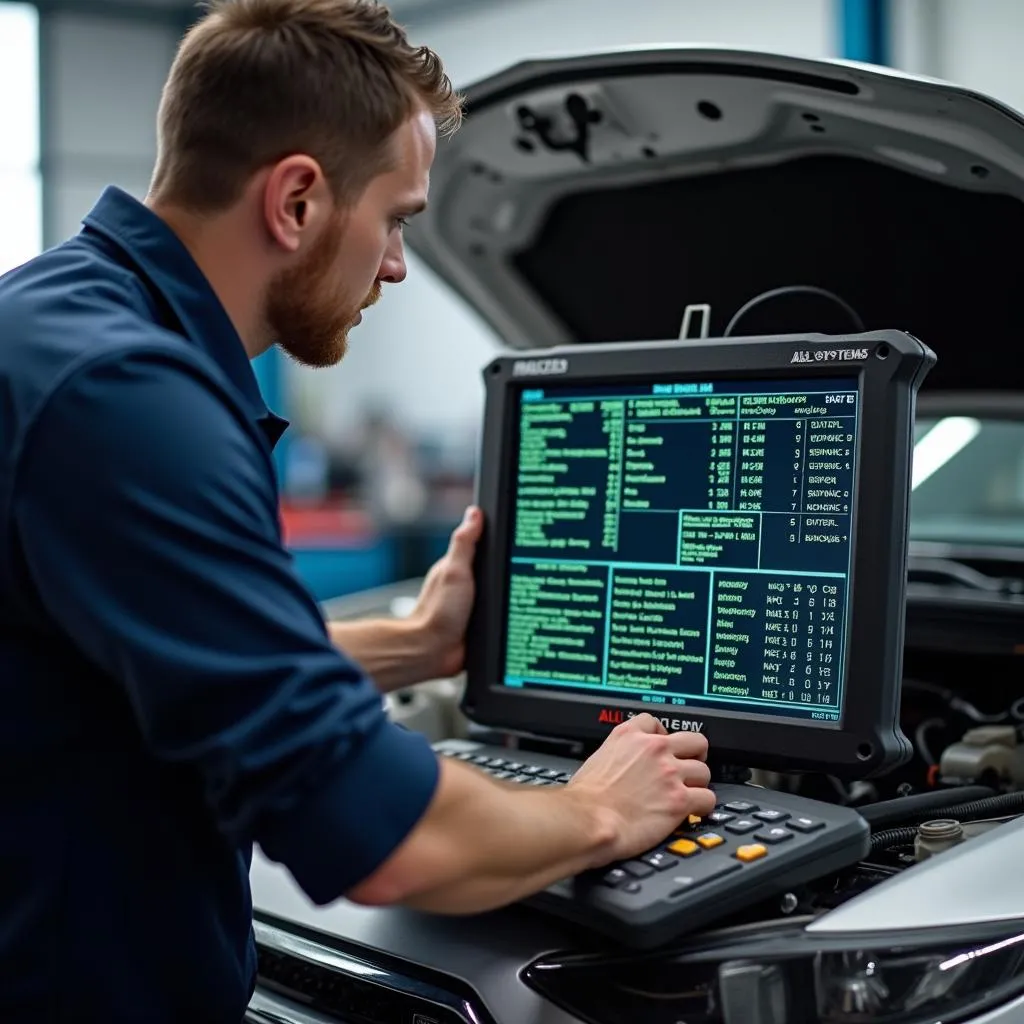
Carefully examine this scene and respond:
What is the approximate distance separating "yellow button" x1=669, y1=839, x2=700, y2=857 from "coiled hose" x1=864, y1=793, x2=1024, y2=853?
20cm

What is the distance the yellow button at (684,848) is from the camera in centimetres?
94

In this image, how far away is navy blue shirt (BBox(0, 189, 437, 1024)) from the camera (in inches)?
29.9

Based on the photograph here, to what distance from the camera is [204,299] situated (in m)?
0.95

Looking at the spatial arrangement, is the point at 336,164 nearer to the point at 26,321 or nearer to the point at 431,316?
the point at 26,321

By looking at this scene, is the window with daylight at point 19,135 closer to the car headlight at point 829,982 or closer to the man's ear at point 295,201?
the man's ear at point 295,201

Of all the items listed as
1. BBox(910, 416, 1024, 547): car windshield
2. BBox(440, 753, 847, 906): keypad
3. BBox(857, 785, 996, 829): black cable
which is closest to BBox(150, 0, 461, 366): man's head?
BBox(440, 753, 847, 906): keypad

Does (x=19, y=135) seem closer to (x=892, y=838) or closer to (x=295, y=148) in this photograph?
(x=295, y=148)

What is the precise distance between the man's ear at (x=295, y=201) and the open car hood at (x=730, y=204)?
45cm

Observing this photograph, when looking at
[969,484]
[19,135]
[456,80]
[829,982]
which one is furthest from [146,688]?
[19,135]

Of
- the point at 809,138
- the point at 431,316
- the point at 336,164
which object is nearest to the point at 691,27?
the point at 431,316

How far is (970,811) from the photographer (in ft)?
3.63

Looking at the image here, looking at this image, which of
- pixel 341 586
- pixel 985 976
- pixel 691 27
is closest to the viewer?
pixel 985 976

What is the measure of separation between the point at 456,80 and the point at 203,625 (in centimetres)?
627

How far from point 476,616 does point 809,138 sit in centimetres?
58
